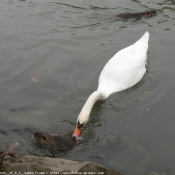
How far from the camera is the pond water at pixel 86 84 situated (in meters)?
5.10

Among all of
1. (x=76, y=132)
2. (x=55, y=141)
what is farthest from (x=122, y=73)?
(x=55, y=141)

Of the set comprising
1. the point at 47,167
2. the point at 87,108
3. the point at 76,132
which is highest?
the point at 47,167

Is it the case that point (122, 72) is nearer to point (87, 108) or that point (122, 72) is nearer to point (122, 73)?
point (122, 73)

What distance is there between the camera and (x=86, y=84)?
22.8 feet

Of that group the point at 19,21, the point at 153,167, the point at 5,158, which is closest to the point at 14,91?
the point at 5,158

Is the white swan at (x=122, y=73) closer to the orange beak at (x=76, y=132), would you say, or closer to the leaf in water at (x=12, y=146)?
the orange beak at (x=76, y=132)

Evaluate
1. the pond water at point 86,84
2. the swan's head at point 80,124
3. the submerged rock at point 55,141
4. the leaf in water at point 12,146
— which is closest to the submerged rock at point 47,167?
the submerged rock at point 55,141

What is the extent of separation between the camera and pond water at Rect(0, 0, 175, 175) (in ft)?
16.7

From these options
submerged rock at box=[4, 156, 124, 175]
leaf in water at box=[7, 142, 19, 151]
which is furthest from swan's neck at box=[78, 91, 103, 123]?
submerged rock at box=[4, 156, 124, 175]

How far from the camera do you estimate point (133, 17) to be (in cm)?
998

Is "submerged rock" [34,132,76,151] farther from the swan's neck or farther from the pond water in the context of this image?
the swan's neck

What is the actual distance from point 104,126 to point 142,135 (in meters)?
0.68

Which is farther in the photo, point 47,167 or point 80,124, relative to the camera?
point 80,124

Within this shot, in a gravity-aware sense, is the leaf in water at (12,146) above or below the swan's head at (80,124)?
below
